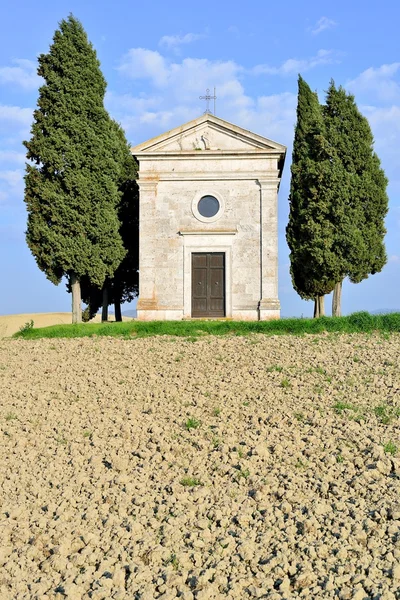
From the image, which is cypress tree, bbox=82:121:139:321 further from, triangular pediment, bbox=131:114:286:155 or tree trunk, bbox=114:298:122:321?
triangular pediment, bbox=131:114:286:155

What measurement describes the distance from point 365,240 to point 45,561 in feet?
54.2

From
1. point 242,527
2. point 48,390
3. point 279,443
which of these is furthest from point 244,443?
point 48,390

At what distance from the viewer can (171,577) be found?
170 inches

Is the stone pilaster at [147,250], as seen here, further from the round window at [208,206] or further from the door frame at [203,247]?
the round window at [208,206]

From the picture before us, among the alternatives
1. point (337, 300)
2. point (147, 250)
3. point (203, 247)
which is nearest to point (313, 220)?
point (337, 300)

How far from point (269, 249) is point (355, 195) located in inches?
139

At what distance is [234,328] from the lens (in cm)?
1431

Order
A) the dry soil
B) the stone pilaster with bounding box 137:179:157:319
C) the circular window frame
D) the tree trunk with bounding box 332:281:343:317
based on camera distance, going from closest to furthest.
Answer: the dry soil
the stone pilaster with bounding box 137:179:157:319
the circular window frame
the tree trunk with bounding box 332:281:343:317

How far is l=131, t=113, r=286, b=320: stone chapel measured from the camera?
18.6 m

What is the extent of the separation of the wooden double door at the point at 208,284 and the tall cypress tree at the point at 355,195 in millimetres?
3820

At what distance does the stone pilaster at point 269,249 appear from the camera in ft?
60.4

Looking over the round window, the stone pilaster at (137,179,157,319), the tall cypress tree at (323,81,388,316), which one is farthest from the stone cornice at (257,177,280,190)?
the stone pilaster at (137,179,157,319)

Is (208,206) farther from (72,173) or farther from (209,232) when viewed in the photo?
(72,173)

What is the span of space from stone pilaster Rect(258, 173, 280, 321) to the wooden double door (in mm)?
1281
